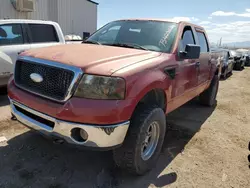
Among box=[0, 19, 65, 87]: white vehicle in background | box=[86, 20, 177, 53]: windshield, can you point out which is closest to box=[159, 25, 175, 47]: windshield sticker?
box=[86, 20, 177, 53]: windshield

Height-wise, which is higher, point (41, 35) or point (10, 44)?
point (41, 35)

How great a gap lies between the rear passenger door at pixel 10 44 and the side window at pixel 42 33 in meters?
0.26

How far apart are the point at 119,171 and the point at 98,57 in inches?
54.5

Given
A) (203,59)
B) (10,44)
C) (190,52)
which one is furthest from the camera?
(10,44)

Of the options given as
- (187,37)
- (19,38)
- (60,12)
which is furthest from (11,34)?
(60,12)

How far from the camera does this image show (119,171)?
2904 mm

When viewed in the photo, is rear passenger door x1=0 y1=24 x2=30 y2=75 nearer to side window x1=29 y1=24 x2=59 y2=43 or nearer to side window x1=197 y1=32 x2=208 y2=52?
side window x1=29 y1=24 x2=59 y2=43

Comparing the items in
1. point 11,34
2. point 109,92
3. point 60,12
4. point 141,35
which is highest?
point 60,12

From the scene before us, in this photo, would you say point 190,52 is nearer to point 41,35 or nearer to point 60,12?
point 41,35

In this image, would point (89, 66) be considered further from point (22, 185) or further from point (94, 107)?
point (22, 185)

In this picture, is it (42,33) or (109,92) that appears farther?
(42,33)

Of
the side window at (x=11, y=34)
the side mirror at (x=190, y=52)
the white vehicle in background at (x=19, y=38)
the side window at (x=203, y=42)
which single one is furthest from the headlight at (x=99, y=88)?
the side window at (x=11, y=34)

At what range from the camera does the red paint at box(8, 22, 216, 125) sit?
87.5 inches

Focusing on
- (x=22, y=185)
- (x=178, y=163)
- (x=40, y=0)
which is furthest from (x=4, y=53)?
(x=40, y=0)
